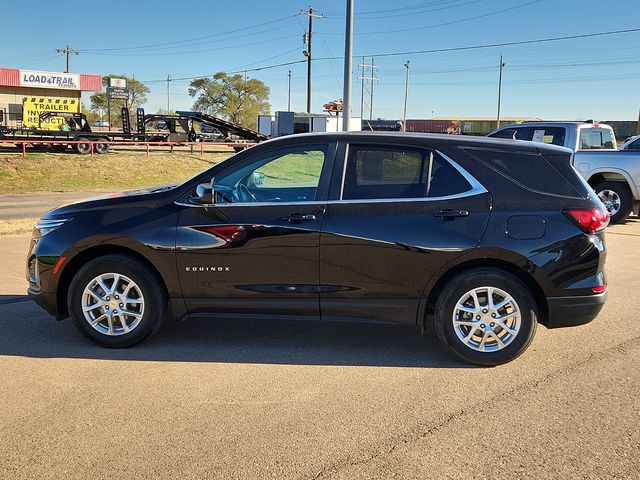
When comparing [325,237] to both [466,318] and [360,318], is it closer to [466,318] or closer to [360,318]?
[360,318]

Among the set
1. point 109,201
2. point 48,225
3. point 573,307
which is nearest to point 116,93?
point 48,225

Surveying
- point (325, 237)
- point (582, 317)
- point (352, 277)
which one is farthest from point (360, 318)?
point (582, 317)

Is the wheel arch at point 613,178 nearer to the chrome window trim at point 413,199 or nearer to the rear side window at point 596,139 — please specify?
the rear side window at point 596,139

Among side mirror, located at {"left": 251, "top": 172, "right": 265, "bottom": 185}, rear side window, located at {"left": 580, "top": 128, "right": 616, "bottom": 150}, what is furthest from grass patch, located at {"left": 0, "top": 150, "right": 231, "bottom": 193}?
side mirror, located at {"left": 251, "top": 172, "right": 265, "bottom": 185}

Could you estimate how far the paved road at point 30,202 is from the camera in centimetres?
1388

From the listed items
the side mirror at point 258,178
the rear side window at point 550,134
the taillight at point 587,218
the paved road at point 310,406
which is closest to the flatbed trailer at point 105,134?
the rear side window at point 550,134

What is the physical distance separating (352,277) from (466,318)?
902 millimetres

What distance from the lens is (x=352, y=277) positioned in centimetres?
452

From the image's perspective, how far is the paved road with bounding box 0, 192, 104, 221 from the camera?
1388 centimetres

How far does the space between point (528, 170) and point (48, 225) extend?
12.5 ft

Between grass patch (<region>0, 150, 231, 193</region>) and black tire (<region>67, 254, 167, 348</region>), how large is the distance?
17.1 meters

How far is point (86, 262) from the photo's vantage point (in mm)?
4848

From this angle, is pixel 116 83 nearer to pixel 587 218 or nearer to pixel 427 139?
pixel 427 139

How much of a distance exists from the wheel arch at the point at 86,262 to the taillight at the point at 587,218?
3.14 meters
